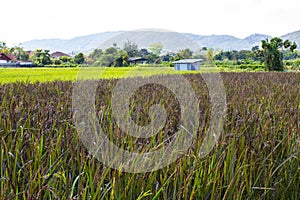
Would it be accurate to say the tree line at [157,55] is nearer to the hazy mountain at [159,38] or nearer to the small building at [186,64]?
the small building at [186,64]

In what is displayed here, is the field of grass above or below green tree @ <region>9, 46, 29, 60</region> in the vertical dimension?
below

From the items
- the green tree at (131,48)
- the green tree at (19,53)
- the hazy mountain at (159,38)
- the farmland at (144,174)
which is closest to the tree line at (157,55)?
the green tree at (131,48)

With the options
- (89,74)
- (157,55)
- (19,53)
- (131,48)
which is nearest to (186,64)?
(157,55)

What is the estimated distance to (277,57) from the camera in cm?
1995

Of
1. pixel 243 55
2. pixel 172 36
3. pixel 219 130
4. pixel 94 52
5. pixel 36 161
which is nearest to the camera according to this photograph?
pixel 36 161

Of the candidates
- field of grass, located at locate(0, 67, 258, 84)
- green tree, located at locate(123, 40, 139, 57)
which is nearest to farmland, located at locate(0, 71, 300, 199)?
field of grass, located at locate(0, 67, 258, 84)

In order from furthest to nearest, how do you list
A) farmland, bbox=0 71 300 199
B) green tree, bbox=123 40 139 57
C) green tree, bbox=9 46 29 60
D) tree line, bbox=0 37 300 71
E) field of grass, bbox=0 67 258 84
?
green tree, bbox=9 46 29 60, green tree, bbox=123 40 139 57, tree line, bbox=0 37 300 71, field of grass, bbox=0 67 258 84, farmland, bbox=0 71 300 199

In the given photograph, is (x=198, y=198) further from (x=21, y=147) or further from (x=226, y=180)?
(x=21, y=147)

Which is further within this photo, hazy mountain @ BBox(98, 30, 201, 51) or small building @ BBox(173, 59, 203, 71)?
small building @ BBox(173, 59, 203, 71)

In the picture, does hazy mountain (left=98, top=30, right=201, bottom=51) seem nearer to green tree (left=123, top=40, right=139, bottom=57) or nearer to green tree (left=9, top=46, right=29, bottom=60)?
green tree (left=123, top=40, right=139, bottom=57)

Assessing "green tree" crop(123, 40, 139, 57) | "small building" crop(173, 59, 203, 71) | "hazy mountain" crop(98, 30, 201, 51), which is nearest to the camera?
"hazy mountain" crop(98, 30, 201, 51)

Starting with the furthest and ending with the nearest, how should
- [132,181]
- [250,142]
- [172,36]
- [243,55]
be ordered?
[243,55] < [172,36] < [250,142] < [132,181]

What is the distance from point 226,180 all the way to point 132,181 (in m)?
0.38

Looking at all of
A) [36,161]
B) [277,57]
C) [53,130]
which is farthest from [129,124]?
[277,57]
